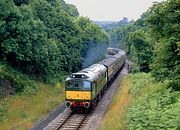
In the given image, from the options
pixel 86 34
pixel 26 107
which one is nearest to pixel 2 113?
pixel 26 107

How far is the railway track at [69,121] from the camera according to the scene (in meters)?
24.5

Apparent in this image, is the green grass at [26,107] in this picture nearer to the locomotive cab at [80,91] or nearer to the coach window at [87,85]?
the locomotive cab at [80,91]

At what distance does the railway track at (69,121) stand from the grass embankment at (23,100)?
1.59m

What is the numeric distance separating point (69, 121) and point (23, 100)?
6.38m

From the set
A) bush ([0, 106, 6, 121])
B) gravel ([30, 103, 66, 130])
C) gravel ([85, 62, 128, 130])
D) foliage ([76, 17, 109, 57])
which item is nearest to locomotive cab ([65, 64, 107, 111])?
gravel ([85, 62, 128, 130])

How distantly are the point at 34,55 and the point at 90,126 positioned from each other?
14725 millimetres

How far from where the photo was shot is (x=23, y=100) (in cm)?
3083

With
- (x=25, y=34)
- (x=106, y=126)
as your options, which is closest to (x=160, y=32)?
(x=106, y=126)

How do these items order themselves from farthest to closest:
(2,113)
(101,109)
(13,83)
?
(13,83) → (101,109) → (2,113)

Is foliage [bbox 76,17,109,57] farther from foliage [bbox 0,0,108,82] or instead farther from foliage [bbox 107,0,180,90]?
foliage [bbox 107,0,180,90]

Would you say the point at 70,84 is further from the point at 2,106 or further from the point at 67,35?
the point at 67,35

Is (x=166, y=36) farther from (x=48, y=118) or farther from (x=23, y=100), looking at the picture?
(x=23, y=100)

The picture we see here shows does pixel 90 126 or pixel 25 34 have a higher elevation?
pixel 25 34

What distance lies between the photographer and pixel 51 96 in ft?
118
